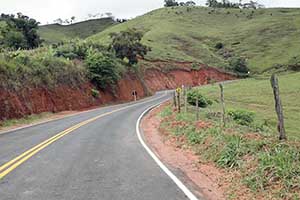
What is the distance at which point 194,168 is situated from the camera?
457 inches

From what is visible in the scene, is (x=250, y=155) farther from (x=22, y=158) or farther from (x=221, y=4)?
(x=221, y=4)

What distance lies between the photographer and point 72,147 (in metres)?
15.5

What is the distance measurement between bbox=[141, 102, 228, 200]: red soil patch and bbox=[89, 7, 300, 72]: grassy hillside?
66.1 meters

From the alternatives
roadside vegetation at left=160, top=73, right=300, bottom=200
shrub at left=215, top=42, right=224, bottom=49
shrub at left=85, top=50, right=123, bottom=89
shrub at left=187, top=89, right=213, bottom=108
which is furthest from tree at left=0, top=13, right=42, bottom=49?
shrub at left=215, top=42, right=224, bottom=49

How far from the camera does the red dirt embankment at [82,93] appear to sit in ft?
105

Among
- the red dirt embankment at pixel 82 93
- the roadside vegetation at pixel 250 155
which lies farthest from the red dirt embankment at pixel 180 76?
the roadside vegetation at pixel 250 155

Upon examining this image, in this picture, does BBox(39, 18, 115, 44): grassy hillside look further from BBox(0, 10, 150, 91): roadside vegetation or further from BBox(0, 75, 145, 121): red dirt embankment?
BBox(0, 75, 145, 121): red dirt embankment

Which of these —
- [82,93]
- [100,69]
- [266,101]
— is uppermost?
[100,69]

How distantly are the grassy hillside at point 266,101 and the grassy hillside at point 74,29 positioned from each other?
2921 inches

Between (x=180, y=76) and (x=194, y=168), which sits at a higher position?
(x=194, y=168)

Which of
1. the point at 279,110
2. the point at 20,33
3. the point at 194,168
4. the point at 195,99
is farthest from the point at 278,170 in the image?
the point at 20,33

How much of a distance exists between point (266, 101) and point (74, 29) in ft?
388

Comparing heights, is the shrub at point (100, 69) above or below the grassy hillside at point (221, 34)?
below

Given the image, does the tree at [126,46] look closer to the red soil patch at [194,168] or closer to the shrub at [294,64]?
the shrub at [294,64]
